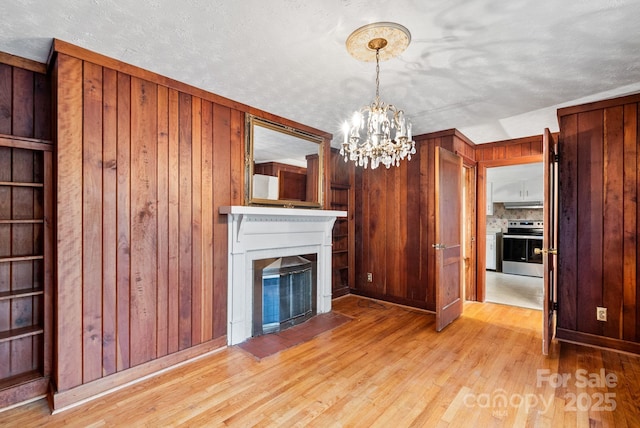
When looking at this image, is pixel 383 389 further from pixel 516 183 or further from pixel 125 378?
pixel 516 183

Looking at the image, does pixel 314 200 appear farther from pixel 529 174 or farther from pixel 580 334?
pixel 529 174

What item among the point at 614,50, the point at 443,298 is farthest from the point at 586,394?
the point at 614,50

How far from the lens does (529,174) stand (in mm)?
6035

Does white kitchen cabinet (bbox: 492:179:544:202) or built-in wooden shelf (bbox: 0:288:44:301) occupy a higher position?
white kitchen cabinet (bbox: 492:179:544:202)

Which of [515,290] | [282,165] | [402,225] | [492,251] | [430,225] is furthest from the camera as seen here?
[492,251]

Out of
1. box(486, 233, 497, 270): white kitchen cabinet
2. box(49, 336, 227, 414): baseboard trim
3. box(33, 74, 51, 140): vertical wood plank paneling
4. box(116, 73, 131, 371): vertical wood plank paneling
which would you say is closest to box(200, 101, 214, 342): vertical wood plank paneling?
box(49, 336, 227, 414): baseboard trim

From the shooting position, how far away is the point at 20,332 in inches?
78.5

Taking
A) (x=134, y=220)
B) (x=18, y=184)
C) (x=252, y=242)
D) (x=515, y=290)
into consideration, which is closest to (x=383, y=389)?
(x=252, y=242)

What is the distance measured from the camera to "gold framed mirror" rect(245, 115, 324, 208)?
9.99 ft

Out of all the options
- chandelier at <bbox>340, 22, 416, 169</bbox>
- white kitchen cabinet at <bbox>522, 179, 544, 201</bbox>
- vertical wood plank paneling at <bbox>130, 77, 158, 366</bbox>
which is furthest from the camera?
white kitchen cabinet at <bbox>522, 179, 544, 201</bbox>

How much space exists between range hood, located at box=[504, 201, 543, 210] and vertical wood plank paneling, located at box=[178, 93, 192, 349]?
21.4 ft

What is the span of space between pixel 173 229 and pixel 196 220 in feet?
0.69

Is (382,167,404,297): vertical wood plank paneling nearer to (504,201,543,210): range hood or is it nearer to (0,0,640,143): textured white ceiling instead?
(0,0,640,143): textured white ceiling

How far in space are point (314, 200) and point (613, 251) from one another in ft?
10.0
